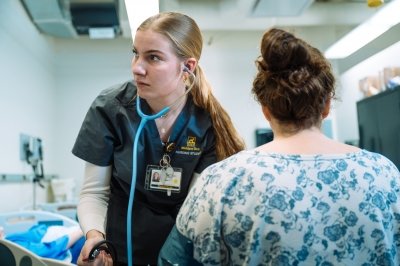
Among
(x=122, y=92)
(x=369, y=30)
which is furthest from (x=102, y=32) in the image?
(x=122, y=92)

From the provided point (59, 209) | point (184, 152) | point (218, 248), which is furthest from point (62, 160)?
point (218, 248)

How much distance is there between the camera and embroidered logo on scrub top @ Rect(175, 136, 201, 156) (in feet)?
4.02

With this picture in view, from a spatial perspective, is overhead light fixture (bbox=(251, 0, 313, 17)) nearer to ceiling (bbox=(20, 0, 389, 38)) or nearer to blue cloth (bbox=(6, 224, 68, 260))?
ceiling (bbox=(20, 0, 389, 38))

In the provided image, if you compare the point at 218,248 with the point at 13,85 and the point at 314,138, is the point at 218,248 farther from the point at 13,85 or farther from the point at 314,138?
the point at 13,85

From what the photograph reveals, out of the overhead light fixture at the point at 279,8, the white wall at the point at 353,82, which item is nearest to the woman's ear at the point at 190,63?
the white wall at the point at 353,82

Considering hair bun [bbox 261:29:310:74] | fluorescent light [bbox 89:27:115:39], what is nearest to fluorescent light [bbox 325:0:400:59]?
fluorescent light [bbox 89:27:115:39]

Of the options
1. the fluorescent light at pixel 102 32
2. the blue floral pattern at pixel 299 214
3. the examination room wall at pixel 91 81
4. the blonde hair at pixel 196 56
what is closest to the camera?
the blue floral pattern at pixel 299 214

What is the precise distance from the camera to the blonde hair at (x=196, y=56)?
1153mm

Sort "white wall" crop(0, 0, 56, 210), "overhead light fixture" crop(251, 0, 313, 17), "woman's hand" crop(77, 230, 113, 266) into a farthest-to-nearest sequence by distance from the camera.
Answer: "overhead light fixture" crop(251, 0, 313, 17), "white wall" crop(0, 0, 56, 210), "woman's hand" crop(77, 230, 113, 266)

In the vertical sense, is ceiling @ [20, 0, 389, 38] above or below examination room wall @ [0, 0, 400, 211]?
above

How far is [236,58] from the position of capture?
4977 mm

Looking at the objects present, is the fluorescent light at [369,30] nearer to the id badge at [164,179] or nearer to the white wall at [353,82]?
the white wall at [353,82]

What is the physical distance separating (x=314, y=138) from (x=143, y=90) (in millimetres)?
524

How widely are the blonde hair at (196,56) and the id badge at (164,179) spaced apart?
0.14m
